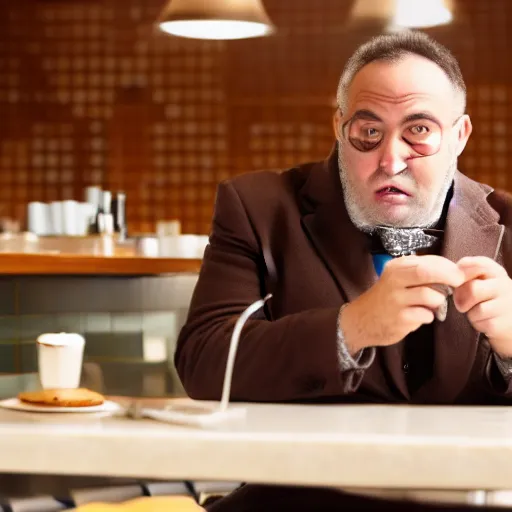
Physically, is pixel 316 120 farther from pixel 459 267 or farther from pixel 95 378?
pixel 459 267

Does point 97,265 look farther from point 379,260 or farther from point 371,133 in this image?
point 371,133

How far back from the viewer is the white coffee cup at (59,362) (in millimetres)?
1544

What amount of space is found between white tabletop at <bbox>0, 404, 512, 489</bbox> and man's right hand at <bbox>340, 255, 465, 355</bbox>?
10.0 inches

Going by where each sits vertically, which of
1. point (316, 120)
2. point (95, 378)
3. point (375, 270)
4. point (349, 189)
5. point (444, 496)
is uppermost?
point (316, 120)

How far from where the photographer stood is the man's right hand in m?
1.30

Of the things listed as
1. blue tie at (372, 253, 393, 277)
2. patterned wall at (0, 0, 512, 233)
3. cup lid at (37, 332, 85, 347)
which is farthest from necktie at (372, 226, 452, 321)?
patterned wall at (0, 0, 512, 233)

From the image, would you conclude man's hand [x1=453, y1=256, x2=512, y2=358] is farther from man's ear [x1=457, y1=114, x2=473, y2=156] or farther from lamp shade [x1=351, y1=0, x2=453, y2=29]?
lamp shade [x1=351, y1=0, x2=453, y2=29]

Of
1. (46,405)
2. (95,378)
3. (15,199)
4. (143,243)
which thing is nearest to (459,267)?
(46,405)

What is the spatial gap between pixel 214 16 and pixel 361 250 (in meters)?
3.17

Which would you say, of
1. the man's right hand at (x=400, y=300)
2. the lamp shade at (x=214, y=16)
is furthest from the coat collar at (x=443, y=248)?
the lamp shade at (x=214, y=16)

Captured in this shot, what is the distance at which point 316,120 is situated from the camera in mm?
7125

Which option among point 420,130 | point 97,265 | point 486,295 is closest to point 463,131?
point 420,130

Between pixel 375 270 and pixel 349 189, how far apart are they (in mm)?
150

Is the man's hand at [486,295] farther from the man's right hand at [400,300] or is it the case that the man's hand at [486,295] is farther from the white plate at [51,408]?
the white plate at [51,408]
